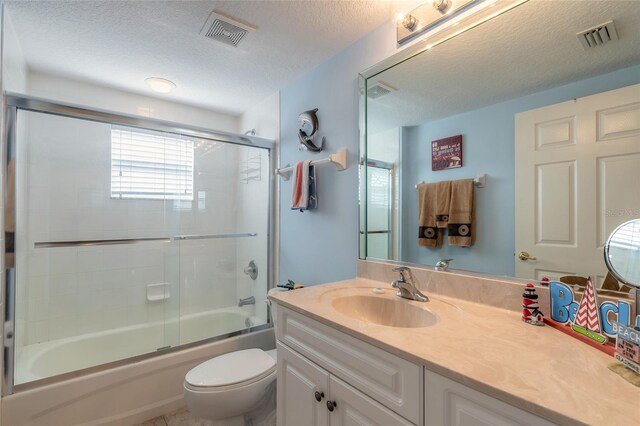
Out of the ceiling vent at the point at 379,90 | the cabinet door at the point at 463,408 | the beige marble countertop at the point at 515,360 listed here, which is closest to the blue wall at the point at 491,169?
the beige marble countertop at the point at 515,360

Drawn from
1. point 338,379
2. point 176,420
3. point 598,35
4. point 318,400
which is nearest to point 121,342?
point 176,420

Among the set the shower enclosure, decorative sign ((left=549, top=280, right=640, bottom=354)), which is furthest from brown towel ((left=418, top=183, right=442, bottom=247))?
the shower enclosure

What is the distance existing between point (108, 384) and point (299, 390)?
1.35 metres

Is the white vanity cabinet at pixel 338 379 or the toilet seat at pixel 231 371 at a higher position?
the white vanity cabinet at pixel 338 379

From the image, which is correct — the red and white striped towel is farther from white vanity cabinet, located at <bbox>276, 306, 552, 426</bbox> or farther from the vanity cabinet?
the vanity cabinet

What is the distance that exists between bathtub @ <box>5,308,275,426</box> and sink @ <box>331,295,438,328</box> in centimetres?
130

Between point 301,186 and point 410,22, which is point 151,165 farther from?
point 410,22

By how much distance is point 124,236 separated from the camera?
7.48ft

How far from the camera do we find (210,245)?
2492 mm

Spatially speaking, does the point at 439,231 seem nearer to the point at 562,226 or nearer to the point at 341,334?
the point at 562,226

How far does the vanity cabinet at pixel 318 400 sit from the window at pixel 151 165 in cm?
174

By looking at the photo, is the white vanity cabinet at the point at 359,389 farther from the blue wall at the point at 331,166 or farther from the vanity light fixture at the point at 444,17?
the vanity light fixture at the point at 444,17

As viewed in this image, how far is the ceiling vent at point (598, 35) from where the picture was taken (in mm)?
884

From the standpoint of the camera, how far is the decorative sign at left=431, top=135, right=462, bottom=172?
1258 mm
